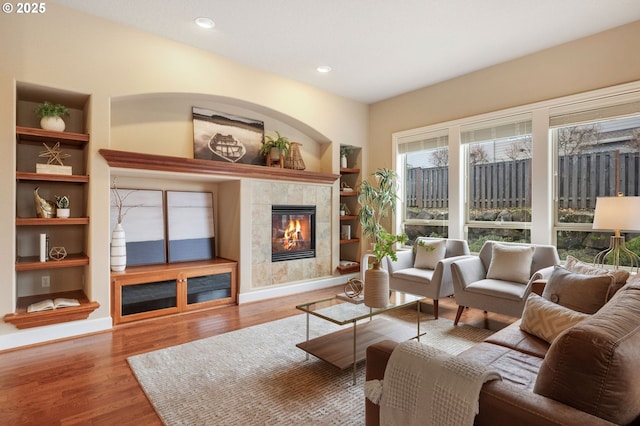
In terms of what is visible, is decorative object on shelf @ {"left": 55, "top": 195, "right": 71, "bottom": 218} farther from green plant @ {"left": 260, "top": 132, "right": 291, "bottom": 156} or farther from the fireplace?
green plant @ {"left": 260, "top": 132, "right": 291, "bottom": 156}

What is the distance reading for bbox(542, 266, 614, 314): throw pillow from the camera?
2061 millimetres

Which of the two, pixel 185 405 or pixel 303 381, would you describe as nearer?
pixel 185 405

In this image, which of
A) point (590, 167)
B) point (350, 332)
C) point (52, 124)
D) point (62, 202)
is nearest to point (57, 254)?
point (62, 202)

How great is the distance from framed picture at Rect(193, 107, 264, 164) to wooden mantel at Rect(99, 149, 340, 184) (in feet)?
1.24

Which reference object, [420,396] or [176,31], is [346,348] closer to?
[420,396]

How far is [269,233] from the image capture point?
15.2ft

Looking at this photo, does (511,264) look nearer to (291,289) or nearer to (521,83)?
(521,83)

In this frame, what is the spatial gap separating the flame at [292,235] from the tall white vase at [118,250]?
6.62ft

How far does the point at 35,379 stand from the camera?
241cm

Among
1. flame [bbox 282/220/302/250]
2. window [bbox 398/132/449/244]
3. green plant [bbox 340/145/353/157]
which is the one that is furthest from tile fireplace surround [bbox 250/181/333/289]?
window [bbox 398/132/449/244]

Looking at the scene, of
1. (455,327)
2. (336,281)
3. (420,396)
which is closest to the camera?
(420,396)

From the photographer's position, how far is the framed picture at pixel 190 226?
4.30 m

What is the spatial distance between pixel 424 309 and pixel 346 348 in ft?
6.01

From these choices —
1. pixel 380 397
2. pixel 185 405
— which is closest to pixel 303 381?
pixel 185 405
